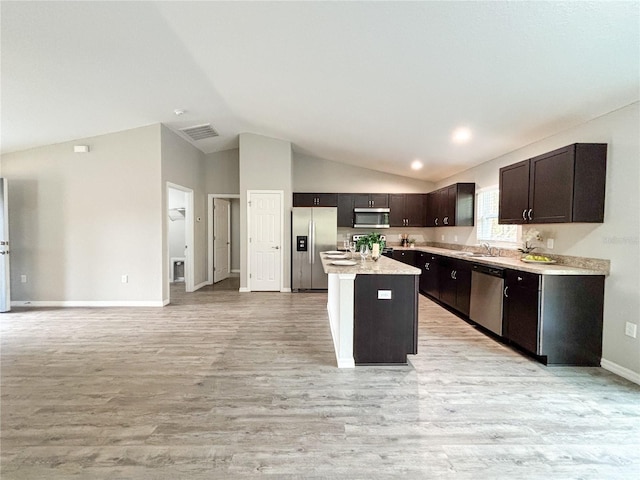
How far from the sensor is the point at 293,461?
5.54ft

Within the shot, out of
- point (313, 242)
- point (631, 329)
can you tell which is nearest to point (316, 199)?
point (313, 242)

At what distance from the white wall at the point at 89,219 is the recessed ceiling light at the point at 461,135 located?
459cm

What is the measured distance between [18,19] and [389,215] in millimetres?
6266

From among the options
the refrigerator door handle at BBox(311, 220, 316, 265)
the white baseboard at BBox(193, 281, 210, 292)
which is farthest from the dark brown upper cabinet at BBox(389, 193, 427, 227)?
the white baseboard at BBox(193, 281, 210, 292)

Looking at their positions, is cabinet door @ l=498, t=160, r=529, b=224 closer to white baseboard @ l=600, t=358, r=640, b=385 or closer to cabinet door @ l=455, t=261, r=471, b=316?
cabinet door @ l=455, t=261, r=471, b=316

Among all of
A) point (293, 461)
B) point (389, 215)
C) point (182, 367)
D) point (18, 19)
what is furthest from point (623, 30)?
Answer: point (389, 215)

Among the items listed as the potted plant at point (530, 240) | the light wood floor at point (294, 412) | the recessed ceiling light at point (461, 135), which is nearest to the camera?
the light wood floor at point (294, 412)

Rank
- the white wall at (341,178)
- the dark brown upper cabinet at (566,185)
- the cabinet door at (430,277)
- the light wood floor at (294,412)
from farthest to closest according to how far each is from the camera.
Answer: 1. the white wall at (341,178)
2. the cabinet door at (430,277)
3. the dark brown upper cabinet at (566,185)
4. the light wood floor at (294,412)

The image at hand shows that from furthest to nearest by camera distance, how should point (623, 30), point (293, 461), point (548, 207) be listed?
point (548, 207)
point (623, 30)
point (293, 461)

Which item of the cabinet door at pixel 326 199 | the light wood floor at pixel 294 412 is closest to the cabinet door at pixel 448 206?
the cabinet door at pixel 326 199

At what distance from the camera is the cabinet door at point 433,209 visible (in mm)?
6336

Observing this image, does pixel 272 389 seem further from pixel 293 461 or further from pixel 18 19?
pixel 18 19

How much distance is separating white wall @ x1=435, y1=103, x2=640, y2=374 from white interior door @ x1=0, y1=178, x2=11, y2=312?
25.1ft

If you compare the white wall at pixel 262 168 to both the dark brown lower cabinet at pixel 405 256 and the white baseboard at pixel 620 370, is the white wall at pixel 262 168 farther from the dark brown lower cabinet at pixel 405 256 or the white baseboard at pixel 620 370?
the white baseboard at pixel 620 370
